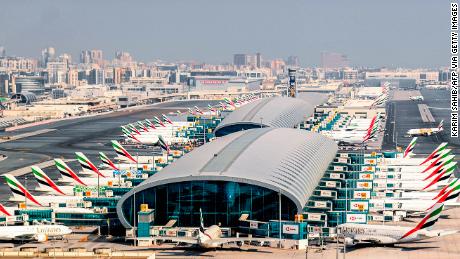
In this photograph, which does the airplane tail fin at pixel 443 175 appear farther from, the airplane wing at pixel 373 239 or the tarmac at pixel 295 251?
the airplane wing at pixel 373 239

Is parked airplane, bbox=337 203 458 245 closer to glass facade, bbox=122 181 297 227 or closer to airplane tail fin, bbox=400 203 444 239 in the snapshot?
airplane tail fin, bbox=400 203 444 239

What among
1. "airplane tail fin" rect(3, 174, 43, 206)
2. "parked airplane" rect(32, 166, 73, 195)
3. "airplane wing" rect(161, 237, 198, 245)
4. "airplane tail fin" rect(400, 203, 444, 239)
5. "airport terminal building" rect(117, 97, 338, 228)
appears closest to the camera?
"airplane wing" rect(161, 237, 198, 245)

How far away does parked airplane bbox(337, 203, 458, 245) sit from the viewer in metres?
79.3

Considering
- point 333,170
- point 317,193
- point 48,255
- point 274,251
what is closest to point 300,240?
point 274,251

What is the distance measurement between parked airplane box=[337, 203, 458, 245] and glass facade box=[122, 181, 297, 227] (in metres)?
5.35

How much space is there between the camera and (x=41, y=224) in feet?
288

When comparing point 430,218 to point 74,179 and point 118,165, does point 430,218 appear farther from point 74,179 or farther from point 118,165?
point 118,165

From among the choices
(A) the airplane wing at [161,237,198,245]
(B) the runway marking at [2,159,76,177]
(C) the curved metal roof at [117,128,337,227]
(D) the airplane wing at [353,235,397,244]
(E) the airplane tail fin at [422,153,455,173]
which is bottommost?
(B) the runway marking at [2,159,76,177]

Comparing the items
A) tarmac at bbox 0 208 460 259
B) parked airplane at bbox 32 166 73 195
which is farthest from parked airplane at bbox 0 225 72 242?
parked airplane at bbox 32 166 73 195

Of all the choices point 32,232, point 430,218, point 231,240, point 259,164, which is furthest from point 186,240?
point 430,218

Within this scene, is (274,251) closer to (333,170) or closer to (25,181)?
(333,170)

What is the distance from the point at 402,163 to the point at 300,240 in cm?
4894

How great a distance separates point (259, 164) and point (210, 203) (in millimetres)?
8844

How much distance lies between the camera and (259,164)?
91.2 meters
